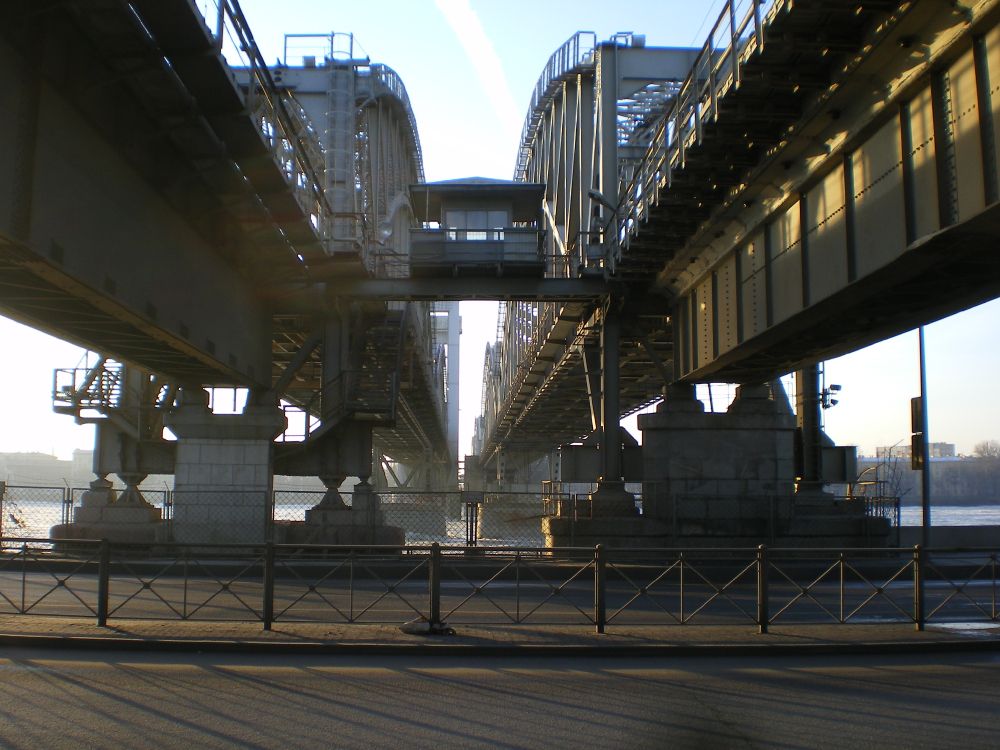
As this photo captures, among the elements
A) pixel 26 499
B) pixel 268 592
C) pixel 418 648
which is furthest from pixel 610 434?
pixel 26 499

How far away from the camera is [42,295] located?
47.5 ft

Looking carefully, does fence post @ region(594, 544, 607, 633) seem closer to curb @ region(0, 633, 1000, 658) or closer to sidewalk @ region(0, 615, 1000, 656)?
sidewalk @ region(0, 615, 1000, 656)

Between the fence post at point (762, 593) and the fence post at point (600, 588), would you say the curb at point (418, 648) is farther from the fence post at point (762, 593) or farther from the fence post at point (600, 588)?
the fence post at point (600, 588)

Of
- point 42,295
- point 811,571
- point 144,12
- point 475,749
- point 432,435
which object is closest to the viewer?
point 475,749

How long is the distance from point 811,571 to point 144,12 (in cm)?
1735

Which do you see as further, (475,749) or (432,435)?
(432,435)

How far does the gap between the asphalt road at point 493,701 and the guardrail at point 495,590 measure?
1.44m

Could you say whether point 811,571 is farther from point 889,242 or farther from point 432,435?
point 432,435

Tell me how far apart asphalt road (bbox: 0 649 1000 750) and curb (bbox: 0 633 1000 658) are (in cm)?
17

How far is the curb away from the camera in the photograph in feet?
36.1

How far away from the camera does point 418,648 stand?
11000mm

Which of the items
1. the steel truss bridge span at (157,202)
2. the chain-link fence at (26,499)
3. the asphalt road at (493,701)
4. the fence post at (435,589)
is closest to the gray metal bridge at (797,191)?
the asphalt road at (493,701)

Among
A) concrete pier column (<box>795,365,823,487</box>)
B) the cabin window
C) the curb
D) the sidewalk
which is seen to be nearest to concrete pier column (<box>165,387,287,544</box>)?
the cabin window

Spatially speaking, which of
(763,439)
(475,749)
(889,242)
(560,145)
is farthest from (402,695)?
(560,145)
